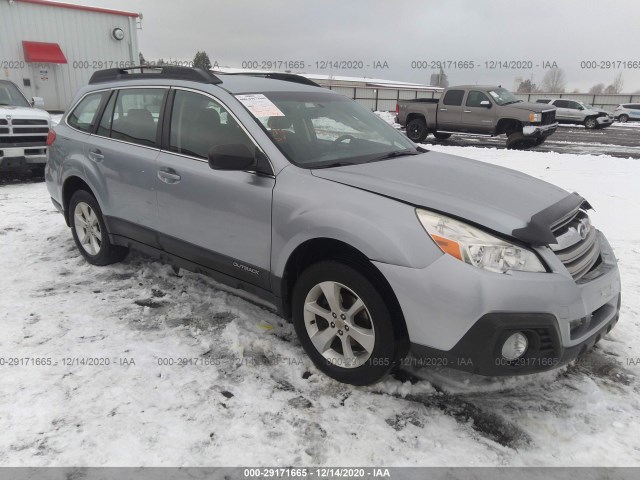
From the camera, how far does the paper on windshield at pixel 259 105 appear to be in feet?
10.2

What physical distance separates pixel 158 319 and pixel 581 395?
286cm

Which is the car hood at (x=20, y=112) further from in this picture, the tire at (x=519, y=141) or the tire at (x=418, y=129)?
the tire at (x=519, y=141)

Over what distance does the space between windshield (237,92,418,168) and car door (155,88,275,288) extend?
22 cm

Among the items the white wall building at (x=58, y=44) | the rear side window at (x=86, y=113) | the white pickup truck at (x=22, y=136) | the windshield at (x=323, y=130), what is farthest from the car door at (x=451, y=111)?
the white wall building at (x=58, y=44)

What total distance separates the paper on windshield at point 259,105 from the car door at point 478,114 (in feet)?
41.7

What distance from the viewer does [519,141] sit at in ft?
46.3

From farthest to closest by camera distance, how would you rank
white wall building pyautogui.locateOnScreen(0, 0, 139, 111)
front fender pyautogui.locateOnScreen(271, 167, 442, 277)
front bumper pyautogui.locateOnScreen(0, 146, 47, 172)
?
white wall building pyautogui.locateOnScreen(0, 0, 139, 111), front bumper pyautogui.locateOnScreen(0, 146, 47, 172), front fender pyautogui.locateOnScreen(271, 167, 442, 277)

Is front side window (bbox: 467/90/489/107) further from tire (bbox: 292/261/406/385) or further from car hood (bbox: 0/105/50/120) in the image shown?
tire (bbox: 292/261/406/385)

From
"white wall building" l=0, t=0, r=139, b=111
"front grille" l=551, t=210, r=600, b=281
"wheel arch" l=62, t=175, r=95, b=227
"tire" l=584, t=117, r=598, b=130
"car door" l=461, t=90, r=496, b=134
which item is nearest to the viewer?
"front grille" l=551, t=210, r=600, b=281

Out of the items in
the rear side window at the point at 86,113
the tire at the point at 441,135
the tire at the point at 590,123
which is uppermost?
the rear side window at the point at 86,113

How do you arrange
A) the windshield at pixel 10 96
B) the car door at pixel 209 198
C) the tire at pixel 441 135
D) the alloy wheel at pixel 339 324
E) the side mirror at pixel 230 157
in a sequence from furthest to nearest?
the tire at pixel 441 135, the windshield at pixel 10 96, the car door at pixel 209 198, the side mirror at pixel 230 157, the alloy wheel at pixel 339 324

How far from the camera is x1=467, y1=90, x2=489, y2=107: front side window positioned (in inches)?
573

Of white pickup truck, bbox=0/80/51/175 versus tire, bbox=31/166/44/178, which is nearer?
white pickup truck, bbox=0/80/51/175

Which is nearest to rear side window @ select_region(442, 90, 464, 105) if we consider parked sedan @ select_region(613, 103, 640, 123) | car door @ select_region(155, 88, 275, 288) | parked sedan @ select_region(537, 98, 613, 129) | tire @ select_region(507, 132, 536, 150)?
tire @ select_region(507, 132, 536, 150)
